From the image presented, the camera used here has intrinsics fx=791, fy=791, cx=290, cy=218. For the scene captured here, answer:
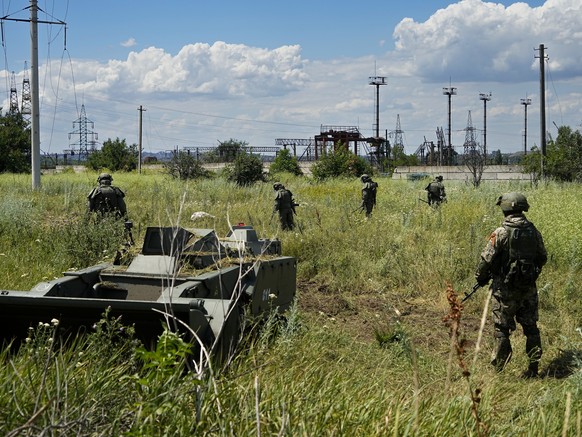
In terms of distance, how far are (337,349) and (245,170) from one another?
2776 cm

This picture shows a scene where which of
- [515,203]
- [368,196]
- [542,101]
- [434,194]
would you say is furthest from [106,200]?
[542,101]

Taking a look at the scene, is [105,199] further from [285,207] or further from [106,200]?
[285,207]

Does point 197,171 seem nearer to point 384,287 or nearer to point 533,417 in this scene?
point 384,287

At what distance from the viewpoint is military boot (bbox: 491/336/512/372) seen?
790 cm

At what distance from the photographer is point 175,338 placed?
4.01m

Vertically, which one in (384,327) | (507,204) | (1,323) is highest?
(507,204)

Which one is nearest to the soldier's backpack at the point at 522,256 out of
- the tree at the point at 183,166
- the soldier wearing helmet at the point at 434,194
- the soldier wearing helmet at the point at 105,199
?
the soldier wearing helmet at the point at 105,199

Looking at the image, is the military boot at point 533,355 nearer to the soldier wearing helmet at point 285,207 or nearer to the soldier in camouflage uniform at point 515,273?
the soldier in camouflage uniform at point 515,273

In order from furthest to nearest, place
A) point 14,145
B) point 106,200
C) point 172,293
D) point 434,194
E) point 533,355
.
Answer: point 14,145, point 434,194, point 106,200, point 533,355, point 172,293

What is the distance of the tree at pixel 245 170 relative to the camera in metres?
35.0

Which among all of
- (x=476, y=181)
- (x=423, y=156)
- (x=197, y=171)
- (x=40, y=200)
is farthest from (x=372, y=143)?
(x=40, y=200)

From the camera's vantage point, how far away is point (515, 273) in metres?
7.71

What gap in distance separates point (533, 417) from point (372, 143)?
63587 mm

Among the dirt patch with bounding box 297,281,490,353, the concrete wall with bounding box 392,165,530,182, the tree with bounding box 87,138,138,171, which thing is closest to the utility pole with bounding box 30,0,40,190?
the dirt patch with bounding box 297,281,490,353
